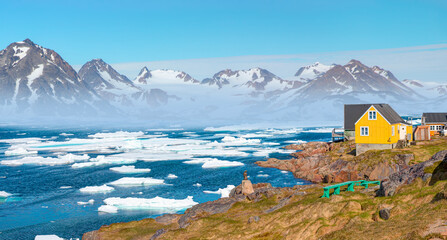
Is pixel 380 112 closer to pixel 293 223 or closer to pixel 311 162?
pixel 311 162

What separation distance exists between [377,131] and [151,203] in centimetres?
3138

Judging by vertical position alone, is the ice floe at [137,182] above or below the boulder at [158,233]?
below

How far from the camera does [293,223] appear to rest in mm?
23312

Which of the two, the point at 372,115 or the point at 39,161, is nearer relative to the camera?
the point at 372,115

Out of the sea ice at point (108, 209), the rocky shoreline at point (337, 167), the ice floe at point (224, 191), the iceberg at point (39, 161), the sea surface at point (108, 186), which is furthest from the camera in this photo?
the iceberg at point (39, 161)

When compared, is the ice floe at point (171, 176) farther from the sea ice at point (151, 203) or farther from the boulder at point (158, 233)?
the boulder at point (158, 233)

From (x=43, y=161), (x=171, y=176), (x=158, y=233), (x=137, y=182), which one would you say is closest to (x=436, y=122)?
(x=171, y=176)

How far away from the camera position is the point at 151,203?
44656mm

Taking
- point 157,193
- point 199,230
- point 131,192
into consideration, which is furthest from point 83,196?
point 199,230

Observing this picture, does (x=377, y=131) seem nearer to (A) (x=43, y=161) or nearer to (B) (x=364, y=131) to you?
(B) (x=364, y=131)

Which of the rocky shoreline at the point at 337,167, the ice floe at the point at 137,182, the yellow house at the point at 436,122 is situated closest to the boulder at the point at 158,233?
the rocky shoreline at the point at 337,167

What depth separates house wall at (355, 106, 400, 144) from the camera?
56.0 metres

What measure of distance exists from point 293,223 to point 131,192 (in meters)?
32.5

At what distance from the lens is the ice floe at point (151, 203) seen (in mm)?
43219
